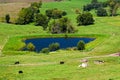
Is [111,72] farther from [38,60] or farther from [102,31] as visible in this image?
[102,31]

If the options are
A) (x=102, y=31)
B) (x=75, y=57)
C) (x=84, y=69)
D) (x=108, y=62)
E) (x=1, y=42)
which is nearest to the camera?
(x=84, y=69)

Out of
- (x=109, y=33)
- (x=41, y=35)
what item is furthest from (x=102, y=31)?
(x=41, y=35)

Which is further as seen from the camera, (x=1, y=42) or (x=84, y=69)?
(x=1, y=42)

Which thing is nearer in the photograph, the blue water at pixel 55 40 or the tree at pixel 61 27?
the blue water at pixel 55 40

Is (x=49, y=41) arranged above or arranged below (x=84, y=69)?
below

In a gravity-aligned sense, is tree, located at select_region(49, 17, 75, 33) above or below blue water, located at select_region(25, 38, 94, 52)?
above

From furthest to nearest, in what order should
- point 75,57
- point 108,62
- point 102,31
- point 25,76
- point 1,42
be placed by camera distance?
1. point 102,31
2. point 1,42
3. point 75,57
4. point 108,62
5. point 25,76

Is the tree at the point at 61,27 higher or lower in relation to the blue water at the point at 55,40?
higher

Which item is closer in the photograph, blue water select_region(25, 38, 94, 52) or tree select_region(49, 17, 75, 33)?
blue water select_region(25, 38, 94, 52)

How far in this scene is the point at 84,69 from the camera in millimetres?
82125

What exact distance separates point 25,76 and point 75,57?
25842mm

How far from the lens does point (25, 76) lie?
7719cm

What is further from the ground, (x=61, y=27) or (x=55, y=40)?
(x=61, y=27)

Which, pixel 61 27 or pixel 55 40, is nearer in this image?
pixel 55 40
